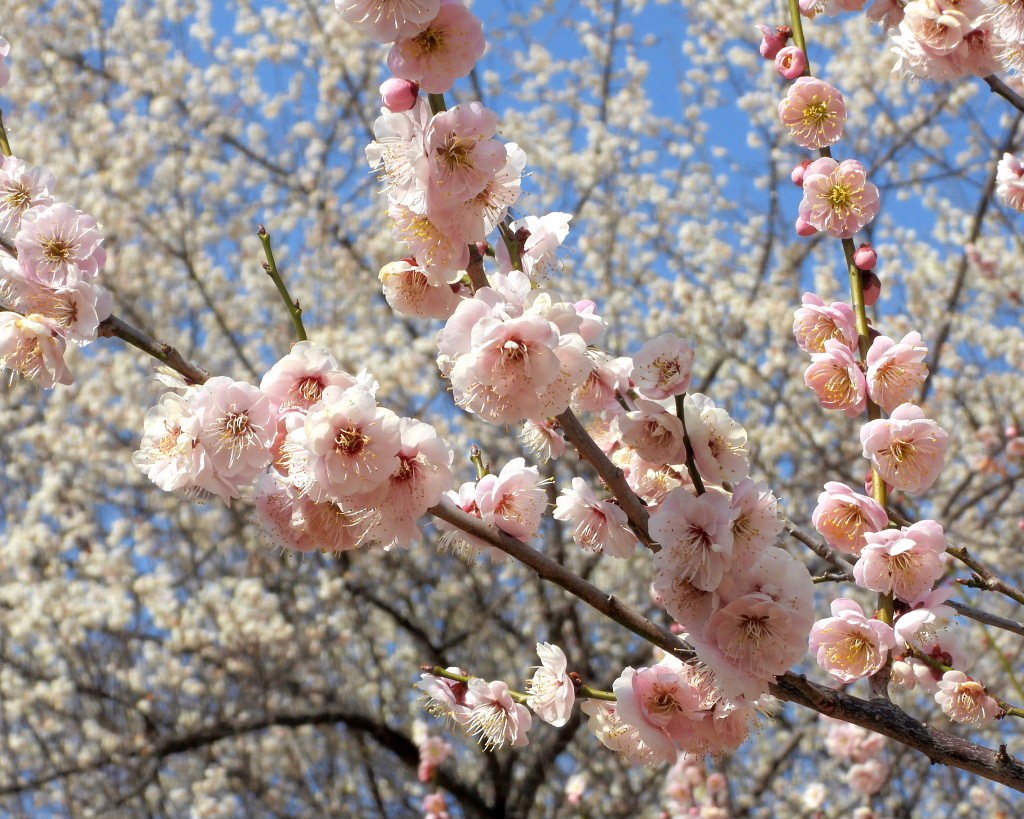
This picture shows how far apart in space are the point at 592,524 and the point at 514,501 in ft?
0.58

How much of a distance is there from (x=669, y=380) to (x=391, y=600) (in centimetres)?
590

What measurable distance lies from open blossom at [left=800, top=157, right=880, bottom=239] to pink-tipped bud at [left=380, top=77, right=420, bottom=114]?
1.05 metres

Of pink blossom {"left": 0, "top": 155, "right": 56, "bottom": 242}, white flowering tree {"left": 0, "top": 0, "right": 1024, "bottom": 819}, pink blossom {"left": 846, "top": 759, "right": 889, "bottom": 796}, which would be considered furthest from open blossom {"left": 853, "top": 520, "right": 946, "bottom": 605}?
pink blossom {"left": 846, "top": 759, "right": 889, "bottom": 796}

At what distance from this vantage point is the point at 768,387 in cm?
737

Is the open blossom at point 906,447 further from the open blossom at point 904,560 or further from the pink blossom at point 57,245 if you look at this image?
the pink blossom at point 57,245

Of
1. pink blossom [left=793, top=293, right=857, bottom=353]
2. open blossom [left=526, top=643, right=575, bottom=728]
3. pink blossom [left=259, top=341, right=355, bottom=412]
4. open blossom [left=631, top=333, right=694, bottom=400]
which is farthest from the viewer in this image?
pink blossom [left=793, top=293, right=857, bottom=353]

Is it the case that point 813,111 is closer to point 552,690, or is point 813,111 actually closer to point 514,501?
point 514,501

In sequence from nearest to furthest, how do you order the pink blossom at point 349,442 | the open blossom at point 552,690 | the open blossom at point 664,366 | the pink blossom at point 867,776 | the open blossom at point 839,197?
the pink blossom at point 349,442 → the open blossom at point 664,366 → the open blossom at point 552,690 → the open blossom at point 839,197 → the pink blossom at point 867,776

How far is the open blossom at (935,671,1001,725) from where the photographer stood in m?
1.92

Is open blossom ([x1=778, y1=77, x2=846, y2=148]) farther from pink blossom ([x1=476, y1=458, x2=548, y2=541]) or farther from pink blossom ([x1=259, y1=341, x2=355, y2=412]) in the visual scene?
pink blossom ([x1=259, y1=341, x2=355, y2=412])

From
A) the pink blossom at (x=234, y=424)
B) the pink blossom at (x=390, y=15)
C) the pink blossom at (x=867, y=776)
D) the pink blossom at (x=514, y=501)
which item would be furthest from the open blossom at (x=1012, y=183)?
the pink blossom at (x=867, y=776)

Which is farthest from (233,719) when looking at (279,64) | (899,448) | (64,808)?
(279,64)

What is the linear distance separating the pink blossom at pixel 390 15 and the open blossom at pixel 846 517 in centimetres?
106

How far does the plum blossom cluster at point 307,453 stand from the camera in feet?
4.43
